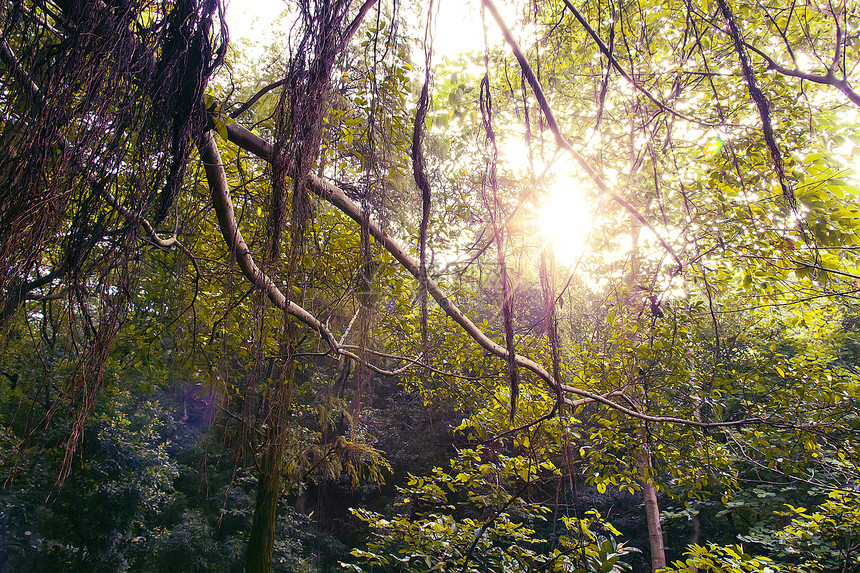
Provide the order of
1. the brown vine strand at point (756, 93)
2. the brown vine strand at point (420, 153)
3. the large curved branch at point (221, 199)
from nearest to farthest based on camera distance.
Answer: the brown vine strand at point (756, 93) → the brown vine strand at point (420, 153) → the large curved branch at point (221, 199)

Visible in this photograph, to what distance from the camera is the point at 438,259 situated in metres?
2.78

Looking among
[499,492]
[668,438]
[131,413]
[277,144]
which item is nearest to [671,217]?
[668,438]

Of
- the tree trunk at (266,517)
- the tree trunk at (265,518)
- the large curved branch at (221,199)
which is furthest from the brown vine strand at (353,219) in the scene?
the tree trunk at (265,518)

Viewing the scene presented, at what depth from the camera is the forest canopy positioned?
918 millimetres

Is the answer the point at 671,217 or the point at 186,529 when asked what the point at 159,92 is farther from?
the point at 186,529

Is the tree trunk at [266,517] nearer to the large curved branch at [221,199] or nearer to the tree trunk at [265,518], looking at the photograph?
the tree trunk at [265,518]

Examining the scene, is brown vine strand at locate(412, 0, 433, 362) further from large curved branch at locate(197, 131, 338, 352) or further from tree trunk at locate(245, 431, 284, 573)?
tree trunk at locate(245, 431, 284, 573)

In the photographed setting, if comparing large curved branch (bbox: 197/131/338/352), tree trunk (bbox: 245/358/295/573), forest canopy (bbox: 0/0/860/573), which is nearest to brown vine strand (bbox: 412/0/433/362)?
forest canopy (bbox: 0/0/860/573)

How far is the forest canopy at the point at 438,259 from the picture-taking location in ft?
3.01

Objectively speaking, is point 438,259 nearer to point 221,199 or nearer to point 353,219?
point 353,219

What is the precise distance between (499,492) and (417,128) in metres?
2.54

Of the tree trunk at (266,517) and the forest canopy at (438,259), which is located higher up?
the forest canopy at (438,259)

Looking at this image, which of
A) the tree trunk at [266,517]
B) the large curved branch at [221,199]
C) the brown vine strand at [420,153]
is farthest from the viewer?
the tree trunk at [266,517]

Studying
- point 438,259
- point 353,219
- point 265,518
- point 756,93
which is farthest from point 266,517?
point 756,93
